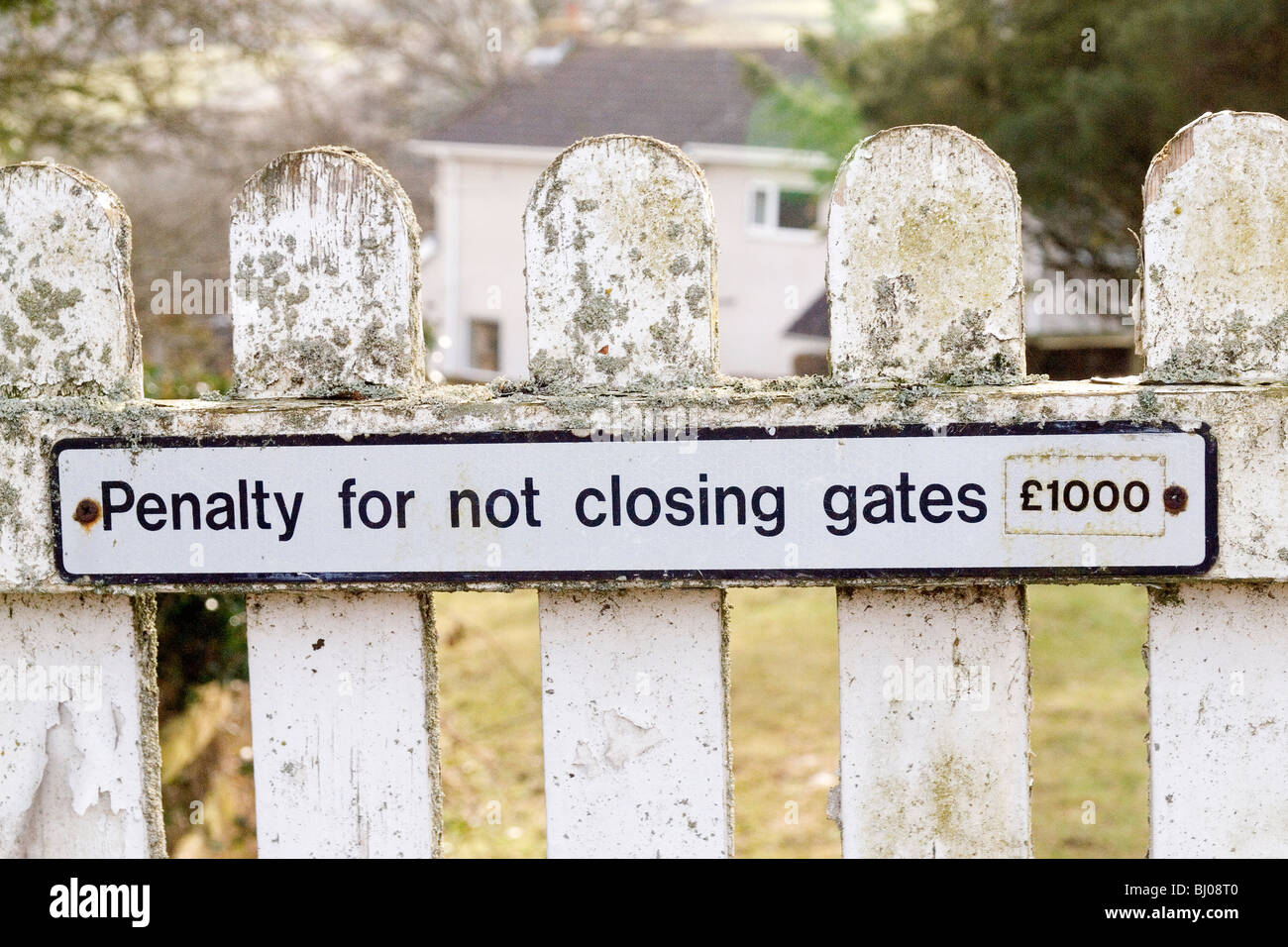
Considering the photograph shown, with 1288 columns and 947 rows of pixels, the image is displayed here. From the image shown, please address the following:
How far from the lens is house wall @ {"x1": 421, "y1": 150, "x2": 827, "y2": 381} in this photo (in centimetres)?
1655

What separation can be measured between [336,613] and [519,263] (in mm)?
14873

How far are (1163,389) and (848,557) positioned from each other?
0.40 m

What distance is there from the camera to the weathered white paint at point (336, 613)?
1447 millimetres

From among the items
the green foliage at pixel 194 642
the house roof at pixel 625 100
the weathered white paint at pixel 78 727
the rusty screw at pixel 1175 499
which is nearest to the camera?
the rusty screw at pixel 1175 499

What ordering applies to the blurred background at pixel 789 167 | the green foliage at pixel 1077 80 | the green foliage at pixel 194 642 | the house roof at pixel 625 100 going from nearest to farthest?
the green foliage at pixel 194 642
the blurred background at pixel 789 167
the green foliage at pixel 1077 80
the house roof at pixel 625 100

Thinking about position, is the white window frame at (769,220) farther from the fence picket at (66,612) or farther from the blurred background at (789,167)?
the fence picket at (66,612)

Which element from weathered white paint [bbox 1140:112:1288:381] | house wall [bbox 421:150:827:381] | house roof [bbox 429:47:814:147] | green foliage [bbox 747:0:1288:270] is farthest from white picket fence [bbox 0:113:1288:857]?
house roof [bbox 429:47:814:147]

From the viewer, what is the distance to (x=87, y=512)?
4.69ft

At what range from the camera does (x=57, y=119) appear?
646cm

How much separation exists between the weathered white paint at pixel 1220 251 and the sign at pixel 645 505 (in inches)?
5.1
